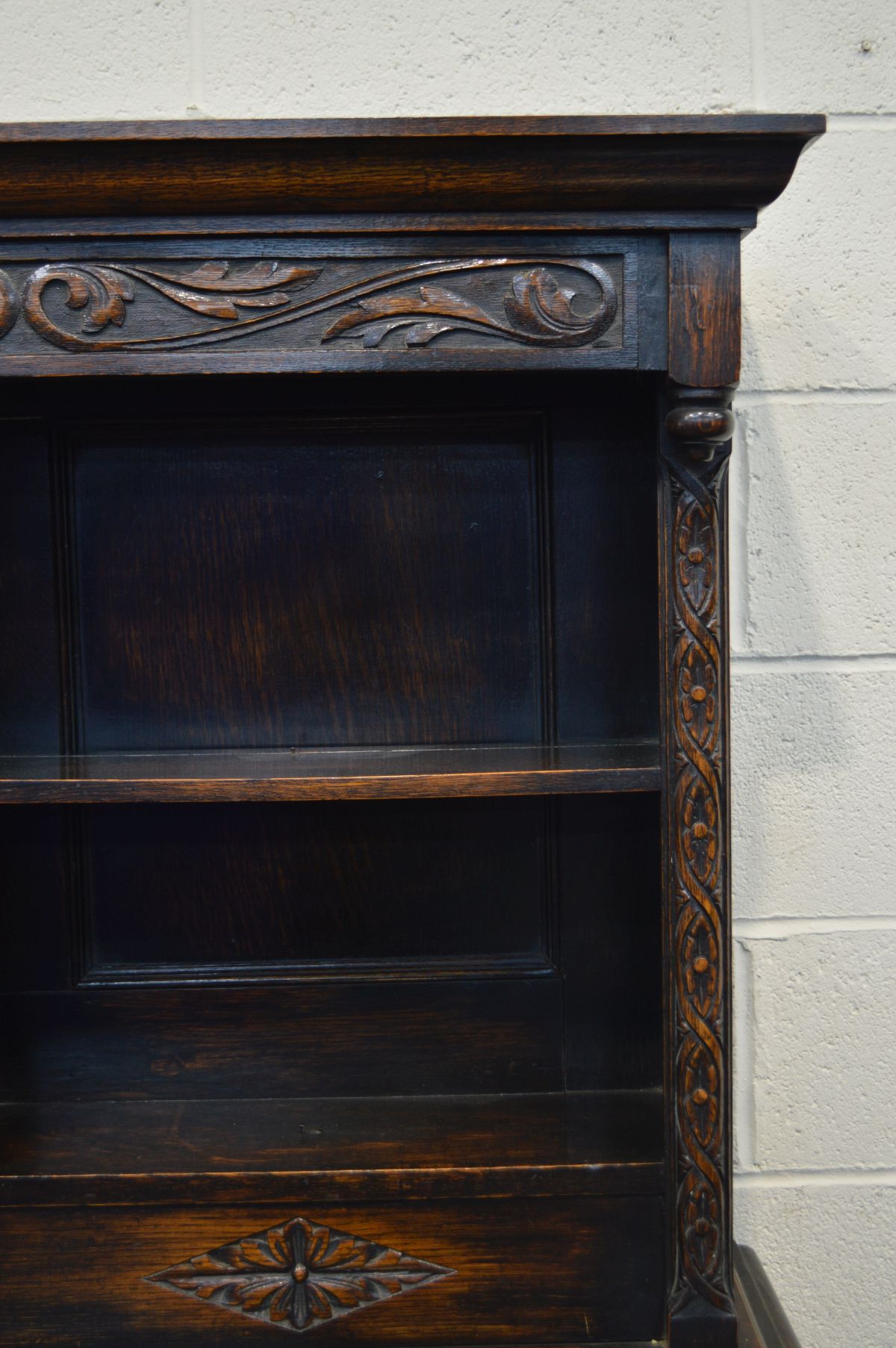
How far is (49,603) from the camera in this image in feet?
3.66

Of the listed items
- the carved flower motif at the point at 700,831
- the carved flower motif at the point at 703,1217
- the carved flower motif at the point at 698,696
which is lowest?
the carved flower motif at the point at 703,1217

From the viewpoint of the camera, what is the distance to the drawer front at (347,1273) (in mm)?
944

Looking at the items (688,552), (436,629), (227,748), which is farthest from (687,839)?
(227,748)

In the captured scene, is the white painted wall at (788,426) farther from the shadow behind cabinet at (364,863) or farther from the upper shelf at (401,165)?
the upper shelf at (401,165)

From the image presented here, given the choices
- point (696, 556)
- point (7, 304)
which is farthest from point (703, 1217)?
point (7, 304)

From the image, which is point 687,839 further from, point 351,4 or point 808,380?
point 351,4

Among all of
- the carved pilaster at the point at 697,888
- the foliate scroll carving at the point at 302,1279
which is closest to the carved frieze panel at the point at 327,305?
the carved pilaster at the point at 697,888

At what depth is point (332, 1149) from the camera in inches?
39.1

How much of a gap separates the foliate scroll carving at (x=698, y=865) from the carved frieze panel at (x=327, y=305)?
→ 145 mm

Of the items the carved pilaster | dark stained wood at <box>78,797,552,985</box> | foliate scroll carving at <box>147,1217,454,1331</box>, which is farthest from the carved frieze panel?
foliate scroll carving at <box>147,1217,454,1331</box>

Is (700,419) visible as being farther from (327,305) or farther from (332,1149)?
(332,1149)

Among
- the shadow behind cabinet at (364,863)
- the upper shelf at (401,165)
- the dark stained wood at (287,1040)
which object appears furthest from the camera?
the dark stained wood at (287,1040)

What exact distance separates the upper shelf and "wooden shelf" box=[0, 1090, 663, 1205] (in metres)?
A: 0.79

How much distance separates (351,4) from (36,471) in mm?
583
